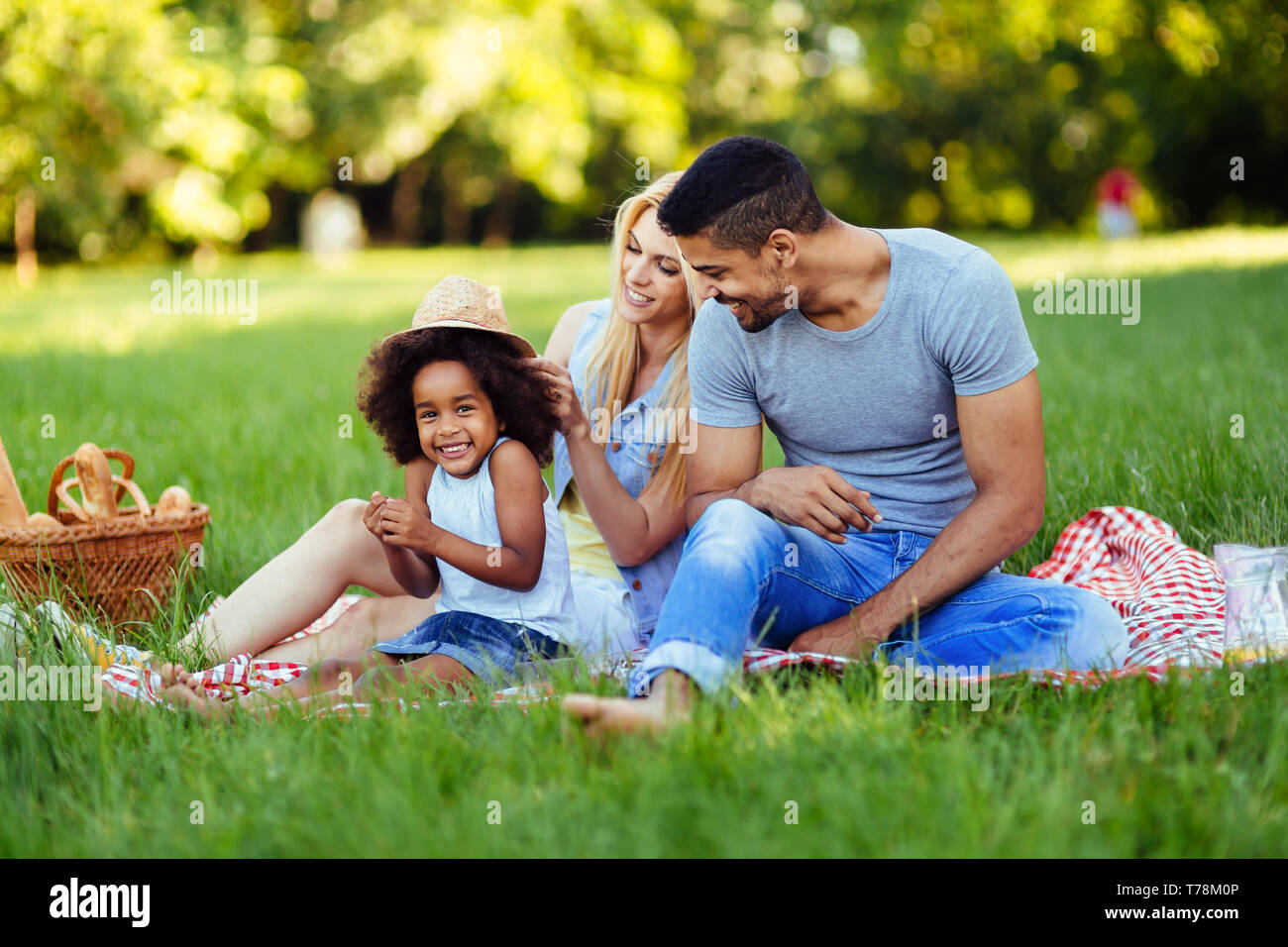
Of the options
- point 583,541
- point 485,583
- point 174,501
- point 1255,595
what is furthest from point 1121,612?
point 174,501

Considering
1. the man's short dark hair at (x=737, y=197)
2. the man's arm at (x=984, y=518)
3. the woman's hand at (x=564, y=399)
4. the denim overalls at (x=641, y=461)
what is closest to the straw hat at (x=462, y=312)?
the woman's hand at (x=564, y=399)

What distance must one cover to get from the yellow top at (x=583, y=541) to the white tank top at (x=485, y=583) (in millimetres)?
238

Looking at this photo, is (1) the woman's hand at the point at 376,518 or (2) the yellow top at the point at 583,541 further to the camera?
(2) the yellow top at the point at 583,541

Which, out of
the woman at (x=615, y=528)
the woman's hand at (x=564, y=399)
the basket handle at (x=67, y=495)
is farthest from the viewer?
the basket handle at (x=67, y=495)

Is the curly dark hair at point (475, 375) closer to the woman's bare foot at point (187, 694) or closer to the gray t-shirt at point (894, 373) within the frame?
the gray t-shirt at point (894, 373)

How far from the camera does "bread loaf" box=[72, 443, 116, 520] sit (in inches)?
153

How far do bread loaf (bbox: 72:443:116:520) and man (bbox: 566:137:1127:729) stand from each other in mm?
2090

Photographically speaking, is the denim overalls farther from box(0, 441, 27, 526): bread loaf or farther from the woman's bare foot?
box(0, 441, 27, 526): bread loaf

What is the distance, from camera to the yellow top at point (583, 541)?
3.68 meters

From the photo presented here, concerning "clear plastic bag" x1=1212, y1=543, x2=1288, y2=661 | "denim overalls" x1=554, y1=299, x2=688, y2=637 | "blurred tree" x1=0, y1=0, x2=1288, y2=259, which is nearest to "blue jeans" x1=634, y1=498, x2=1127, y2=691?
"clear plastic bag" x1=1212, y1=543, x2=1288, y2=661

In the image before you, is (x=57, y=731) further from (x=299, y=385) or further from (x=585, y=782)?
(x=299, y=385)

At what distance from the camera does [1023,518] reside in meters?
3.01
